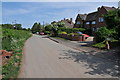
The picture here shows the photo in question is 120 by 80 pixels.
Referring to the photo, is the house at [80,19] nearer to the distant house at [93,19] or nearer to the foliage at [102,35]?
the distant house at [93,19]

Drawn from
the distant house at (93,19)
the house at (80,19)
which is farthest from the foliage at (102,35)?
the house at (80,19)

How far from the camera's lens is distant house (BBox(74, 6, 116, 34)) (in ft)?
112

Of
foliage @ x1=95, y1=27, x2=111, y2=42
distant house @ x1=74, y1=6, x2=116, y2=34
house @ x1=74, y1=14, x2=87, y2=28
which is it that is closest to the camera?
foliage @ x1=95, y1=27, x2=111, y2=42

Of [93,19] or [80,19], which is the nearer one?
[93,19]

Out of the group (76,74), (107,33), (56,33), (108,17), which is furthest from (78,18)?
(76,74)

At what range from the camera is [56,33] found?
38562mm

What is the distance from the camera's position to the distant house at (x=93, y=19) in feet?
112

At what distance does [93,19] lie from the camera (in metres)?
39.7

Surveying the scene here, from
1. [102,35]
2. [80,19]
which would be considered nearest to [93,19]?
[80,19]

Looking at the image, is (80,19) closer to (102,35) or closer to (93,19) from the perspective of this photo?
(93,19)

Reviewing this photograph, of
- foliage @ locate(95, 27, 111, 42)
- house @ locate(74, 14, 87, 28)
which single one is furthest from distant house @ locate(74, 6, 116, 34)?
foliage @ locate(95, 27, 111, 42)

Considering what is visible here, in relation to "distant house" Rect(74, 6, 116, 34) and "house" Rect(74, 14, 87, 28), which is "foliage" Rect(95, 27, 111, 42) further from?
"house" Rect(74, 14, 87, 28)

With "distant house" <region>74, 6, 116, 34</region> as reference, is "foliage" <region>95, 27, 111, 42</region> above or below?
below

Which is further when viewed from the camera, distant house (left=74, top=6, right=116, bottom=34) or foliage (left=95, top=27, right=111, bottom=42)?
distant house (left=74, top=6, right=116, bottom=34)
